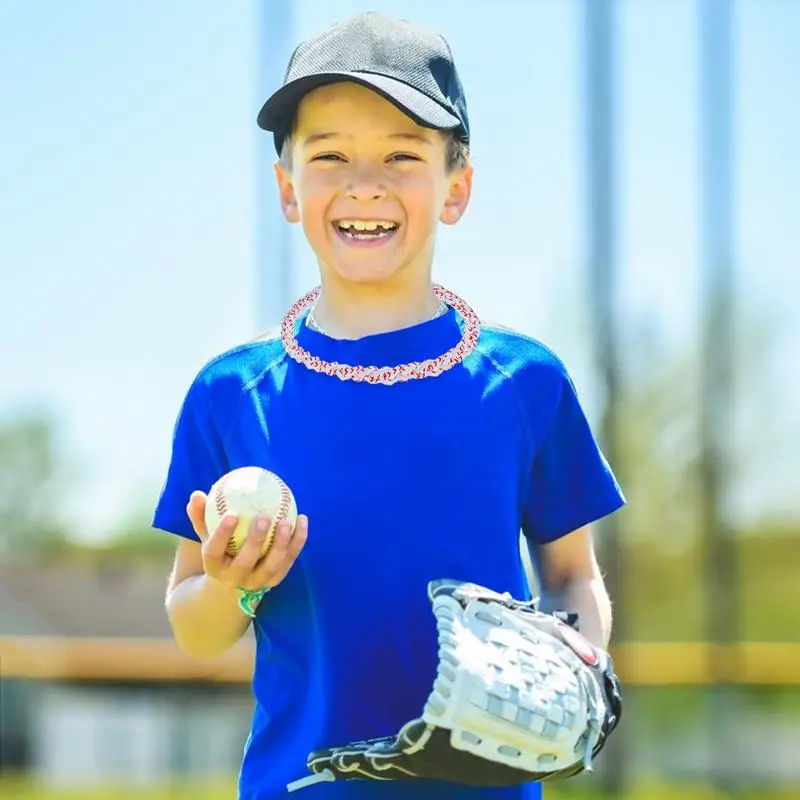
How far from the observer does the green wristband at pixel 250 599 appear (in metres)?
1.68

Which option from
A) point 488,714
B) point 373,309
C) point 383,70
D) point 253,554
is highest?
point 383,70

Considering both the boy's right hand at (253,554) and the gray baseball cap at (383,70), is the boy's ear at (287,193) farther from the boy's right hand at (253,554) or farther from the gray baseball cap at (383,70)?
the boy's right hand at (253,554)

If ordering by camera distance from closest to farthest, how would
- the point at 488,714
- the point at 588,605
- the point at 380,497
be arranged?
the point at 488,714, the point at 380,497, the point at 588,605

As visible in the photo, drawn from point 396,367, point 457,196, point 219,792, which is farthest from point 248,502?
point 219,792

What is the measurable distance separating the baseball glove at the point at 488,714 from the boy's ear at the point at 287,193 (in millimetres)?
546

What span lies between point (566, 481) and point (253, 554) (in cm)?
44

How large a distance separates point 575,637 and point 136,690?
296 inches

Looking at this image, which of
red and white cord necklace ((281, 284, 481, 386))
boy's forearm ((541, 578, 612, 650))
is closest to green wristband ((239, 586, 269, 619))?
red and white cord necklace ((281, 284, 481, 386))

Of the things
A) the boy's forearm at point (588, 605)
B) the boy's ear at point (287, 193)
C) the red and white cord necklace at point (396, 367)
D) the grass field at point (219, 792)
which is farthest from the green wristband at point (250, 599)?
the grass field at point (219, 792)

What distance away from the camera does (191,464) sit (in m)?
1.85

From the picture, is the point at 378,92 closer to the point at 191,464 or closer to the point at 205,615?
the point at 191,464

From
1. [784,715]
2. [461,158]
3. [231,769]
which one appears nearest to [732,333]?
[784,715]

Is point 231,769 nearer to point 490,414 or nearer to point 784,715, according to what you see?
point 784,715

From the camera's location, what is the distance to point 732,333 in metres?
9.98
